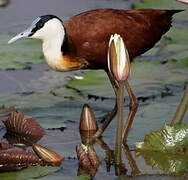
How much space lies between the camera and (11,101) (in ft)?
22.0

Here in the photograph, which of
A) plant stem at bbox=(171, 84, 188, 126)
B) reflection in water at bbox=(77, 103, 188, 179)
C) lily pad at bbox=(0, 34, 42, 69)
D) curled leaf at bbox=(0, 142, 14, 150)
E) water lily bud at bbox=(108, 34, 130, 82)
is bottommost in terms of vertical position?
reflection in water at bbox=(77, 103, 188, 179)

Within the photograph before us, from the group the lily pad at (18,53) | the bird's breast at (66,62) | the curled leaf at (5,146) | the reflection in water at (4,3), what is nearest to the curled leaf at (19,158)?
the curled leaf at (5,146)

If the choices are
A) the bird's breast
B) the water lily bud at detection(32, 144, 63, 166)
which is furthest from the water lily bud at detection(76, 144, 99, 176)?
the bird's breast

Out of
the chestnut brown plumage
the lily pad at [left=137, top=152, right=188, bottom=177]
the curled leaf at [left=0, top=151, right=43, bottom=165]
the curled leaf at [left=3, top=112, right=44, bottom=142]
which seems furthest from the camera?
the chestnut brown plumage

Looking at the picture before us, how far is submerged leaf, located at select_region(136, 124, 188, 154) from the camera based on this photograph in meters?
5.60

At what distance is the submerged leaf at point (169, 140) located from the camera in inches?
220

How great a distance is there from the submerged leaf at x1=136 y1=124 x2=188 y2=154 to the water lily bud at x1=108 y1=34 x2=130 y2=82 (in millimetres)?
637

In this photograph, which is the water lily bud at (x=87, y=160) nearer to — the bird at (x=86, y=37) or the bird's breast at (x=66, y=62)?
the bird at (x=86, y=37)

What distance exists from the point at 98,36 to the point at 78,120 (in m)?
0.62

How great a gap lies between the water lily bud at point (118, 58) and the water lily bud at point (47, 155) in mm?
709

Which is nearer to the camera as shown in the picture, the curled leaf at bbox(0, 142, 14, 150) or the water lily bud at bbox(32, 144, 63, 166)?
the water lily bud at bbox(32, 144, 63, 166)

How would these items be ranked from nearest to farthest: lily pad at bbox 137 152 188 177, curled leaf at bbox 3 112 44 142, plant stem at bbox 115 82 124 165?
plant stem at bbox 115 82 124 165, lily pad at bbox 137 152 188 177, curled leaf at bbox 3 112 44 142

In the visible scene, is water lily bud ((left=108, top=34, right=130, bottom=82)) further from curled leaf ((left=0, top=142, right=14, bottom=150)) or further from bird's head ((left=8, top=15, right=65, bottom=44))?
bird's head ((left=8, top=15, right=65, bottom=44))

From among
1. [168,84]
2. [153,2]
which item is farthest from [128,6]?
[168,84]
